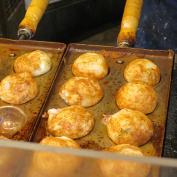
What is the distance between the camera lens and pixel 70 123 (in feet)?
5.10

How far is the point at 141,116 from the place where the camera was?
1552 mm

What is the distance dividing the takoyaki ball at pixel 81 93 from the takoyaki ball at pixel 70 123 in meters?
0.11

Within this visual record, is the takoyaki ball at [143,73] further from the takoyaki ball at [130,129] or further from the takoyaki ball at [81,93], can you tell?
the takoyaki ball at [130,129]

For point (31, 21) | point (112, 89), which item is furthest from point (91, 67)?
Result: point (31, 21)

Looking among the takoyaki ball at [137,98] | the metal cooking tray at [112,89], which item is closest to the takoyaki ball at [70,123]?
the metal cooking tray at [112,89]

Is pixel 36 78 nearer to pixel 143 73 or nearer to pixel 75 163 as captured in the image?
pixel 143 73

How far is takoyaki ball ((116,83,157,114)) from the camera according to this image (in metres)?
1.65

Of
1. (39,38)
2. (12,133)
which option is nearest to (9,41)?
(12,133)

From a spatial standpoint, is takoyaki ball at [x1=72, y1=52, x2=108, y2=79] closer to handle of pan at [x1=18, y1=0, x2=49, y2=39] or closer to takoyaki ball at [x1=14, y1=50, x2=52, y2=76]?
takoyaki ball at [x1=14, y1=50, x2=52, y2=76]

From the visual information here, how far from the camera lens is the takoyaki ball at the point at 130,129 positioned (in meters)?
1.49

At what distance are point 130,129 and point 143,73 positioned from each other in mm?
434

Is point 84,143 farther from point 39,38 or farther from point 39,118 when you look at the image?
→ point 39,38

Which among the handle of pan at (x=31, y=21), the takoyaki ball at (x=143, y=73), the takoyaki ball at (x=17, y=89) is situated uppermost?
the handle of pan at (x=31, y=21)

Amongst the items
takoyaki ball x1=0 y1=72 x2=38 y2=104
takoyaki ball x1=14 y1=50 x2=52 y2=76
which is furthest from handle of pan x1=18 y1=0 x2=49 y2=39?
takoyaki ball x1=0 y1=72 x2=38 y2=104
